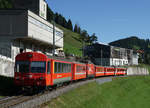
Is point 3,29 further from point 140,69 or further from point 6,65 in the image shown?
point 140,69

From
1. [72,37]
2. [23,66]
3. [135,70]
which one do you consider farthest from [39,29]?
[72,37]

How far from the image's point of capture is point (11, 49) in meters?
35.5

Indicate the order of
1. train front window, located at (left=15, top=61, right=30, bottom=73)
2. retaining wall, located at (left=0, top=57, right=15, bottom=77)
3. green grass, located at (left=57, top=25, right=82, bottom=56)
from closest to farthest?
train front window, located at (left=15, top=61, right=30, bottom=73)
retaining wall, located at (left=0, top=57, right=15, bottom=77)
green grass, located at (left=57, top=25, right=82, bottom=56)

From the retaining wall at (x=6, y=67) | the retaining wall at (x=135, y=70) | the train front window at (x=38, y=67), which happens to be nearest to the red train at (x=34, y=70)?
the train front window at (x=38, y=67)

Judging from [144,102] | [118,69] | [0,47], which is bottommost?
[144,102]

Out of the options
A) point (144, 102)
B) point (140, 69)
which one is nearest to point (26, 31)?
point (144, 102)

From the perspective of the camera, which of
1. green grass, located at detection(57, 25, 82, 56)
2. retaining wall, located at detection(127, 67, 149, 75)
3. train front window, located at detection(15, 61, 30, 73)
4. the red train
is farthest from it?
green grass, located at detection(57, 25, 82, 56)

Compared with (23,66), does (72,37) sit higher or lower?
higher

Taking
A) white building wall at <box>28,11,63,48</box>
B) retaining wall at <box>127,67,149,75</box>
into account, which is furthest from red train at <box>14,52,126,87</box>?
retaining wall at <box>127,67,149,75</box>

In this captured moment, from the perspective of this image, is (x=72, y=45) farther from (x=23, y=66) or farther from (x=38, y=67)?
(x=38, y=67)

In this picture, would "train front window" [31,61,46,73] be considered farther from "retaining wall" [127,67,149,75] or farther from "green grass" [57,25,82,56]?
"green grass" [57,25,82,56]

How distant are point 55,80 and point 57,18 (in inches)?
7114

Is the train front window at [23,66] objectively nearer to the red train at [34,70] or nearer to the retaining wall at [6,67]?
the red train at [34,70]

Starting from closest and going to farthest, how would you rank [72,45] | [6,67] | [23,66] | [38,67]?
[38,67] → [23,66] → [6,67] → [72,45]
